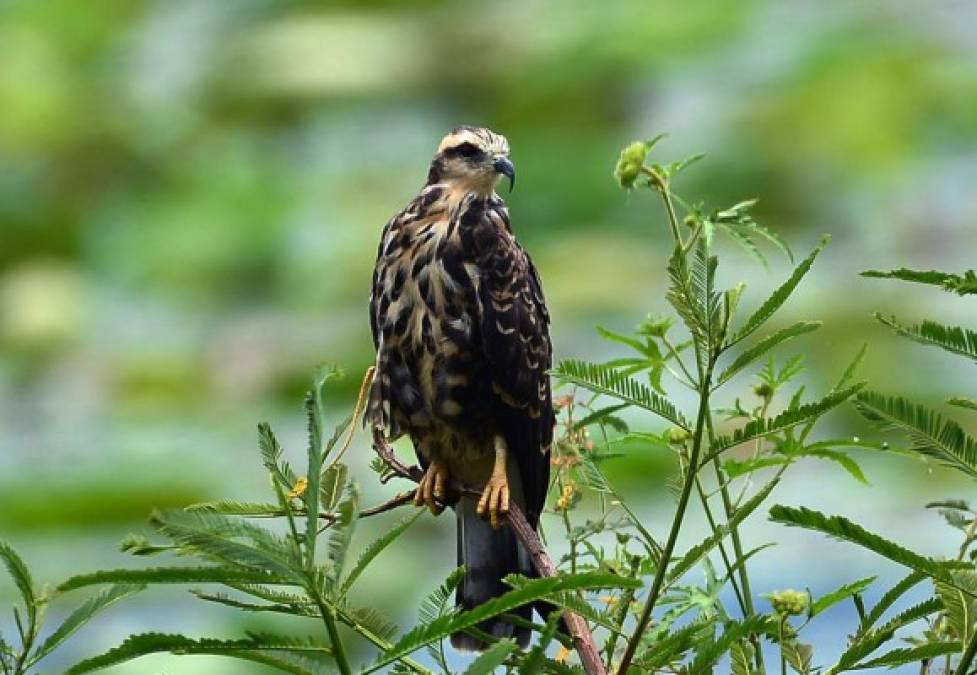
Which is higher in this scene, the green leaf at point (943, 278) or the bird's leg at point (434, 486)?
the bird's leg at point (434, 486)

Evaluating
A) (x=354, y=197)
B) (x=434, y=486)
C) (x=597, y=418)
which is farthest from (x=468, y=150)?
(x=354, y=197)

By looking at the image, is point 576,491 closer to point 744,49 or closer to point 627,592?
point 627,592

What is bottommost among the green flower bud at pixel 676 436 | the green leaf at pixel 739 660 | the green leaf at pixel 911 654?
the green leaf at pixel 911 654

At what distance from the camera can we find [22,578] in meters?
0.94

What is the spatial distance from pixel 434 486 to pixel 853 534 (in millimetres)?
968

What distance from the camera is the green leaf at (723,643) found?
35.8 inches

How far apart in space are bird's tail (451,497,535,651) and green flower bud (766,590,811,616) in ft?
2.13

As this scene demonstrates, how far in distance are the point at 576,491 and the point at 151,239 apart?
4216 mm

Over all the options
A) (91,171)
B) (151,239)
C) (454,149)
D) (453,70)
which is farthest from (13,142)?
(454,149)

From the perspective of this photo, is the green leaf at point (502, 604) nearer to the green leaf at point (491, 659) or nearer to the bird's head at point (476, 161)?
the green leaf at point (491, 659)

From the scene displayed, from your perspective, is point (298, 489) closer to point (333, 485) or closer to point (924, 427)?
point (333, 485)

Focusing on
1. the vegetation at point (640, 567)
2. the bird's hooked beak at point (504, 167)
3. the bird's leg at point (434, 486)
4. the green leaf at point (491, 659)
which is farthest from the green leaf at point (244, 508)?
the bird's hooked beak at point (504, 167)

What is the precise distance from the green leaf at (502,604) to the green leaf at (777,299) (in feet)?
0.57

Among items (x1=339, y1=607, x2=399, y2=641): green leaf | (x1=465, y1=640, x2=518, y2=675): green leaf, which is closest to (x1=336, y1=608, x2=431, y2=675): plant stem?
(x1=339, y1=607, x2=399, y2=641): green leaf
